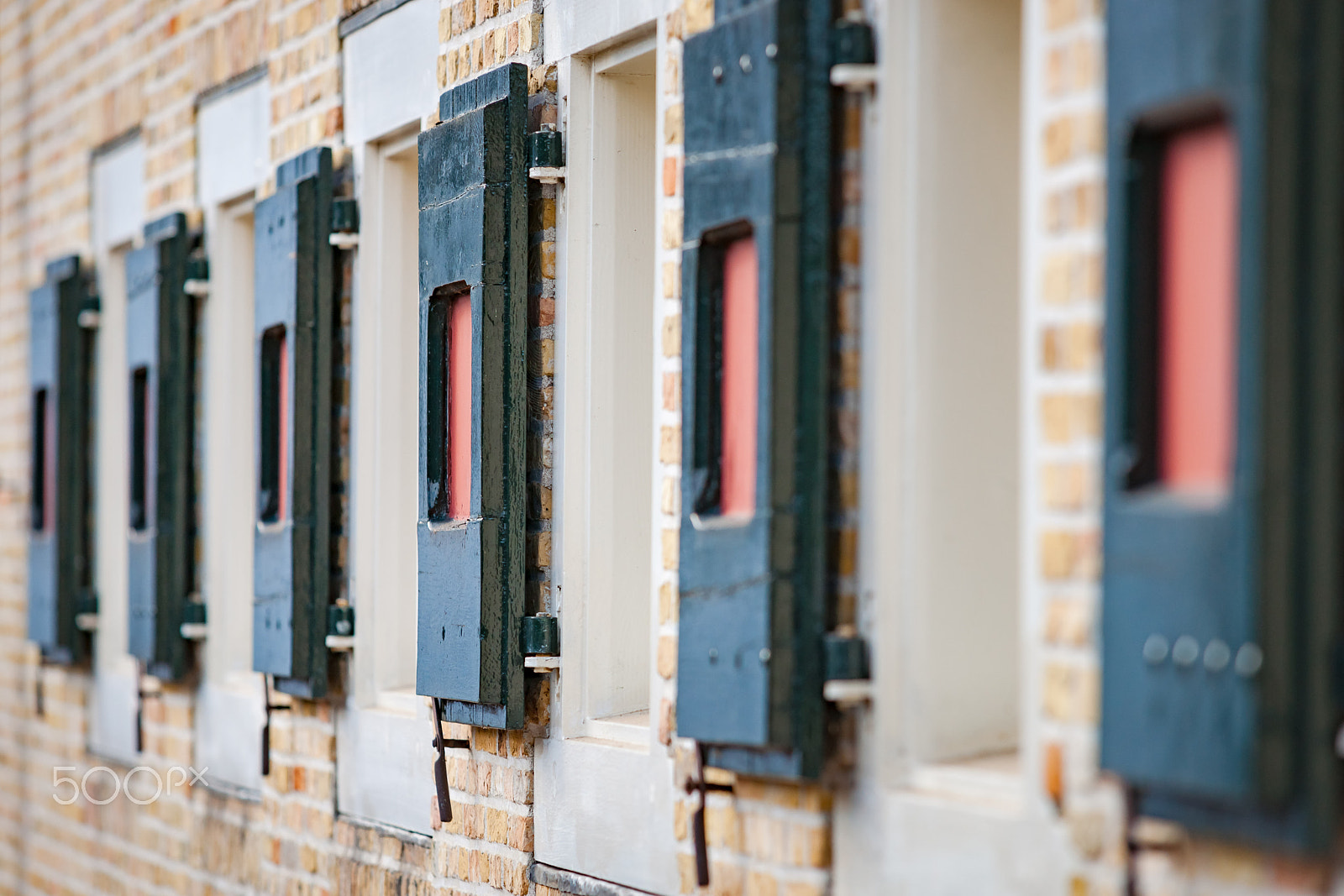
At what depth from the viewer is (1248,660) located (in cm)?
230

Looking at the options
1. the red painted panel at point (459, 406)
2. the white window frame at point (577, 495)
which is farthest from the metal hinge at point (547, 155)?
the red painted panel at point (459, 406)

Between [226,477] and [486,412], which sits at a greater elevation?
[486,412]

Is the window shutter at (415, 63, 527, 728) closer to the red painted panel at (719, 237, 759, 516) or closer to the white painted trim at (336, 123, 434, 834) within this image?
the white painted trim at (336, 123, 434, 834)

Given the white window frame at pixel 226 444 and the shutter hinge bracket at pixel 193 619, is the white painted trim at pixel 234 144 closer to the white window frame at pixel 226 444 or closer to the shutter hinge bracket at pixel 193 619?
the white window frame at pixel 226 444

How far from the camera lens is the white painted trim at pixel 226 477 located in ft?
20.3

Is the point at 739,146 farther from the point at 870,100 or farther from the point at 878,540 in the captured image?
the point at 878,540

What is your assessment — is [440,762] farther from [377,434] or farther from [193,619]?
[193,619]

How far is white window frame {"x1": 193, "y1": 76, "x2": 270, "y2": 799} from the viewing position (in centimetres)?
614

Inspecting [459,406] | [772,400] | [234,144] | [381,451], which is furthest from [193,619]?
[772,400]

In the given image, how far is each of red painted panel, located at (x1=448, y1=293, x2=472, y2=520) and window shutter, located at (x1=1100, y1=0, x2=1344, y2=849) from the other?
224 centimetres

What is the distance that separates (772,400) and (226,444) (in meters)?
3.43

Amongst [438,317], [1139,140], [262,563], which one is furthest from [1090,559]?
[262,563]

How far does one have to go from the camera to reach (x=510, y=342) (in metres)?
4.23
